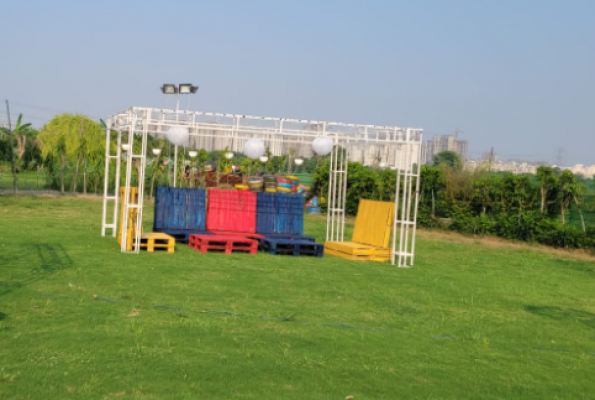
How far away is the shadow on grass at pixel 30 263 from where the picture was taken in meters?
11.3

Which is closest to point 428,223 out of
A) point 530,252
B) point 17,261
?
point 530,252

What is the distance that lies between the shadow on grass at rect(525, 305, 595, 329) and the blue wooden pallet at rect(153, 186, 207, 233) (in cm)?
954

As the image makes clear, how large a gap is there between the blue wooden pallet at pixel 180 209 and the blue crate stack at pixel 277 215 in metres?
1.45

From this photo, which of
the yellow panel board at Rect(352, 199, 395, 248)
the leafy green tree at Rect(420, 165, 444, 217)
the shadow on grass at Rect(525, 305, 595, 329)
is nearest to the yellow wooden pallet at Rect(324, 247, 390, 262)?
the yellow panel board at Rect(352, 199, 395, 248)

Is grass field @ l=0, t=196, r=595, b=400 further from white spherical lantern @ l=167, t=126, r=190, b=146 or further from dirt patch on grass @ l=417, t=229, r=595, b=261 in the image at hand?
dirt patch on grass @ l=417, t=229, r=595, b=261

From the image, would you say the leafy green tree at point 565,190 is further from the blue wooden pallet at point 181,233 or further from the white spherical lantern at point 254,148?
the blue wooden pallet at point 181,233

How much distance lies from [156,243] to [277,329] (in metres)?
8.51

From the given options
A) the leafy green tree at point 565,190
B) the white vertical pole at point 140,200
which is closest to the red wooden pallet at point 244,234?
the white vertical pole at point 140,200

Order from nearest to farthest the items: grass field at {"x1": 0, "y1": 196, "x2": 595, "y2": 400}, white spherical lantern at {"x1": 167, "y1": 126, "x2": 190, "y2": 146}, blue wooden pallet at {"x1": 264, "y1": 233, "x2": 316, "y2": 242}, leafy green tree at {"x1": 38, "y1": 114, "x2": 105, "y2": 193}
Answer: grass field at {"x1": 0, "y1": 196, "x2": 595, "y2": 400}, white spherical lantern at {"x1": 167, "y1": 126, "x2": 190, "y2": 146}, blue wooden pallet at {"x1": 264, "y1": 233, "x2": 316, "y2": 242}, leafy green tree at {"x1": 38, "y1": 114, "x2": 105, "y2": 193}

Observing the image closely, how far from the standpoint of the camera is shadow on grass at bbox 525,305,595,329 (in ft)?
37.7

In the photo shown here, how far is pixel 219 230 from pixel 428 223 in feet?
34.0

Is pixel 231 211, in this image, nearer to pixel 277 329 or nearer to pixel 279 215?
pixel 279 215

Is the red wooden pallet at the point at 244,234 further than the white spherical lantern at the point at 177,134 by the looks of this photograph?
Yes

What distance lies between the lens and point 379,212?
18.5 m
